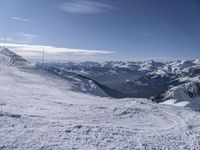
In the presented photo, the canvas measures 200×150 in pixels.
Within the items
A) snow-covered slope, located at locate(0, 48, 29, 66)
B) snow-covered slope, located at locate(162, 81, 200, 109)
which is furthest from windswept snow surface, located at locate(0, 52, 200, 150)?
snow-covered slope, located at locate(162, 81, 200, 109)

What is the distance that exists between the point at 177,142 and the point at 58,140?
22.6 feet

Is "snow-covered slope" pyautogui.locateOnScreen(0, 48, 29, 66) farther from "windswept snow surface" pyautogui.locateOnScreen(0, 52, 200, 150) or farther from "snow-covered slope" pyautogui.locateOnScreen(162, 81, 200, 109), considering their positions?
"windswept snow surface" pyautogui.locateOnScreen(0, 52, 200, 150)

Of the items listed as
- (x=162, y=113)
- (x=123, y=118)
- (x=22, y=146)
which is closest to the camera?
(x=22, y=146)

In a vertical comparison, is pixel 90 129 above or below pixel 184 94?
above

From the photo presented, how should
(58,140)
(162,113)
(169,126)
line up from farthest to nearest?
(162,113) → (169,126) → (58,140)

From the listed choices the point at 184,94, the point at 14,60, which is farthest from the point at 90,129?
the point at 184,94

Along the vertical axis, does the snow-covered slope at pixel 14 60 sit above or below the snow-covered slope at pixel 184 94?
above

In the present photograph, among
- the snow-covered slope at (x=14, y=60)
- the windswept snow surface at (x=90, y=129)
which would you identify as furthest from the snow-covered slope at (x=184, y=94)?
the windswept snow surface at (x=90, y=129)

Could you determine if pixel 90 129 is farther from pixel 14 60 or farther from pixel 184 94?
pixel 184 94

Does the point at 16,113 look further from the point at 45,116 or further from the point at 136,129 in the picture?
the point at 136,129

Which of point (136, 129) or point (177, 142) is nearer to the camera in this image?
point (177, 142)

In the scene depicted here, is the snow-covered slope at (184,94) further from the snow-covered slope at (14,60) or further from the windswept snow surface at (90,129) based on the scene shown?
the windswept snow surface at (90,129)

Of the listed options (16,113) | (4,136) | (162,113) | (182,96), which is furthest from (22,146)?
(182,96)

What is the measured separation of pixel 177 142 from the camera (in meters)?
15.3
